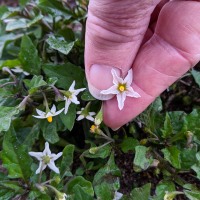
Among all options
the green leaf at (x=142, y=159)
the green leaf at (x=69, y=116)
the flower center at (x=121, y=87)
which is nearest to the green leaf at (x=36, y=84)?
the green leaf at (x=69, y=116)

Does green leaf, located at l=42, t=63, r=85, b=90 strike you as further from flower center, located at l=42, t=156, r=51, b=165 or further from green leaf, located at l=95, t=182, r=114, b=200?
green leaf, located at l=95, t=182, r=114, b=200

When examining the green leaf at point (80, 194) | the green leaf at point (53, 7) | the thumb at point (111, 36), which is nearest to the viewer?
the thumb at point (111, 36)

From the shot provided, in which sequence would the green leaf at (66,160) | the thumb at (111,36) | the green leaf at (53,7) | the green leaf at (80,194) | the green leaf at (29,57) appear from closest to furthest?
1. the thumb at (111,36)
2. the green leaf at (80,194)
3. the green leaf at (66,160)
4. the green leaf at (29,57)
5. the green leaf at (53,7)

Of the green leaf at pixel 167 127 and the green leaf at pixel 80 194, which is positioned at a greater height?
the green leaf at pixel 167 127

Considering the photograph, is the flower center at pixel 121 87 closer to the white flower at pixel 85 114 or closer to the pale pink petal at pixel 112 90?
the pale pink petal at pixel 112 90

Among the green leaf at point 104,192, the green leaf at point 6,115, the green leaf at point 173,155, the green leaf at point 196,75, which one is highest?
the green leaf at point 196,75

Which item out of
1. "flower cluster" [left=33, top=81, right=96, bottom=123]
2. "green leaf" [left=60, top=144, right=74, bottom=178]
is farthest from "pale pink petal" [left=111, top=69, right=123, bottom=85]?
"green leaf" [left=60, top=144, right=74, bottom=178]

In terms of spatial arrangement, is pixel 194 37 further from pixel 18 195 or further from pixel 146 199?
pixel 18 195

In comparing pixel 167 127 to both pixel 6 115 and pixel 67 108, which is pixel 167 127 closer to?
pixel 67 108
